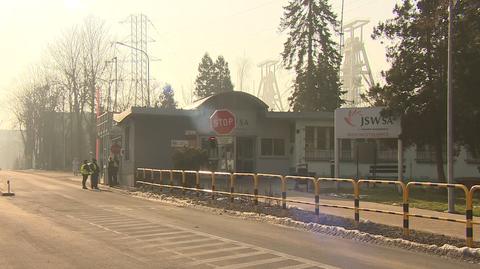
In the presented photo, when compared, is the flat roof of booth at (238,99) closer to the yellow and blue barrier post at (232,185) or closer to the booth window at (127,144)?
the booth window at (127,144)

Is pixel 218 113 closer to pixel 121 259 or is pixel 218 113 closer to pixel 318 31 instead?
pixel 121 259

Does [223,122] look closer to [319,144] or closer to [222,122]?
[222,122]

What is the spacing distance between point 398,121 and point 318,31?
1415 inches

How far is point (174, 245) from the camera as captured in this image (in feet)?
35.3

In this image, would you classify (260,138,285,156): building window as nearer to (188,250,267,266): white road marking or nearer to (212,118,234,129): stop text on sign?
(212,118,234,129): stop text on sign

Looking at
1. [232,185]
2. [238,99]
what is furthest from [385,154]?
[232,185]

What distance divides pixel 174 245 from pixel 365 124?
1508 cm

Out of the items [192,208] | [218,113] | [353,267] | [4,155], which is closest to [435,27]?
[218,113]

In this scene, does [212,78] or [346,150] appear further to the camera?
[212,78]

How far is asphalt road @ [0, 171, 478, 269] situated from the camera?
9.03 meters

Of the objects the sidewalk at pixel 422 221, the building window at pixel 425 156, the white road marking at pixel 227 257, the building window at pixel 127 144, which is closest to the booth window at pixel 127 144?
the building window at pixel 127 144

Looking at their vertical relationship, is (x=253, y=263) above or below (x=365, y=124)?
below

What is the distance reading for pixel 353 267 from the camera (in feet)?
28.8

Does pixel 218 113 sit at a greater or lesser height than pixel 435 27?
lesser
